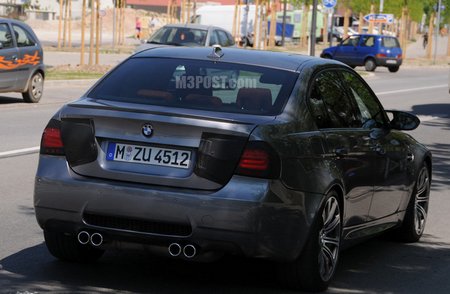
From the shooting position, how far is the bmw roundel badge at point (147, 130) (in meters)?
6.13

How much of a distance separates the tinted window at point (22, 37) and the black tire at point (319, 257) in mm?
15641

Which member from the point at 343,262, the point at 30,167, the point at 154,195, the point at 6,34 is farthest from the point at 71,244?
the point at 6,34

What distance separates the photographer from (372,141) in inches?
294

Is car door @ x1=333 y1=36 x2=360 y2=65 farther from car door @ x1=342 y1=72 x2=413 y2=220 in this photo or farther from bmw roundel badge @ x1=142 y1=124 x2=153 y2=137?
bmw roundel badge @ x1=142 y1=124 x2=153 y2=137

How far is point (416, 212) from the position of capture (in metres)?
8.65

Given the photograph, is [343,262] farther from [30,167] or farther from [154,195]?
[30,167]

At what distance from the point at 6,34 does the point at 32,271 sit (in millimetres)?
14997

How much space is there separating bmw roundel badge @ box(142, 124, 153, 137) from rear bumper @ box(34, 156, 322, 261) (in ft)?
0.95

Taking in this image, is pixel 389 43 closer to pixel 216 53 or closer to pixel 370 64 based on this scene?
pixel 370 64

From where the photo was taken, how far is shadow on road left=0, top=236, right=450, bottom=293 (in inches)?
257

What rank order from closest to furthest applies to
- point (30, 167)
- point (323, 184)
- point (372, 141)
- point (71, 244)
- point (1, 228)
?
point (323, 184)
point (71, 244)
point (372, 141)
point (1, 228)
point (30, 167)

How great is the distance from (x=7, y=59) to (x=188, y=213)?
15.5 m

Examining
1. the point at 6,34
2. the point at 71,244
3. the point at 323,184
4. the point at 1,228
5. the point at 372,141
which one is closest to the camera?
the point at 323,184

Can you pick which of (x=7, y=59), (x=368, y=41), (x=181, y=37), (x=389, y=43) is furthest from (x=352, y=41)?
(x=7, y=59)
